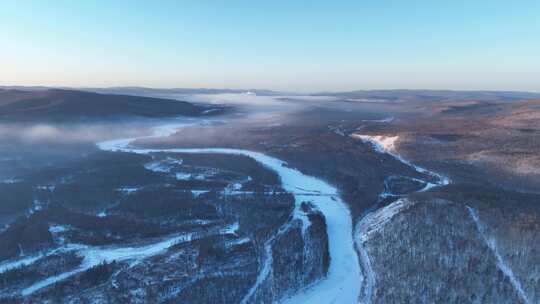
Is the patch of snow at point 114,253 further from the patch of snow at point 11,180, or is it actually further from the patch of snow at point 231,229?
the patch of snow at point 11,180

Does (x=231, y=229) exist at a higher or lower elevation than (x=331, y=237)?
higher

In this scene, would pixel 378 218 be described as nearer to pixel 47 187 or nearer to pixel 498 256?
pixel 498 256

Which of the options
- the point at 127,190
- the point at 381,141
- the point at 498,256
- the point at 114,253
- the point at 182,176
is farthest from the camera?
the point at 381,141

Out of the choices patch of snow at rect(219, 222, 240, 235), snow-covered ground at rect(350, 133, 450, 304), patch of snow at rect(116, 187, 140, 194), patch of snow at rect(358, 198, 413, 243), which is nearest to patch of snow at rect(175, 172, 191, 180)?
patch of snow at rect(116, 187, 140, 194)

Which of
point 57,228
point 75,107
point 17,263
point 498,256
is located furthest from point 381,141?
point 75,107

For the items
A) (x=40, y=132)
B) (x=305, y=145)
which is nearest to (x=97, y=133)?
(x=40, y=132)
